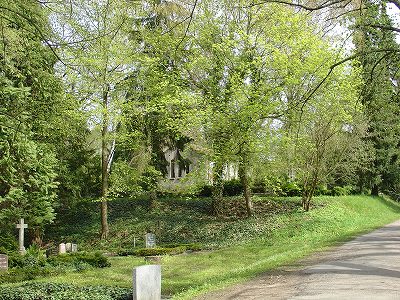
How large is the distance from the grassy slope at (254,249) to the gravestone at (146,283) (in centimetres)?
70

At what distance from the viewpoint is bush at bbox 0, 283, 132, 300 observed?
36.9ft

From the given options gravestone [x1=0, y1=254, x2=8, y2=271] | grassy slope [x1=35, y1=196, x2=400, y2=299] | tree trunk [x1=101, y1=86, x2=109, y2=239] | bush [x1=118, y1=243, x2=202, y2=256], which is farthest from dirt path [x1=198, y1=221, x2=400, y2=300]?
tree trunk [x1=101, y1=86, x2=109, y2=239]

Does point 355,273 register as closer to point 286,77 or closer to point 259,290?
point 259,290

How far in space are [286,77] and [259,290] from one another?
52.4 ft

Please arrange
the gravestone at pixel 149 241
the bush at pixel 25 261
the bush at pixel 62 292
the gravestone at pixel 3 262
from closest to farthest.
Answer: the bush at pixel 62 292
the gravestone at pixel 3 262
the bush at pixel 25 261
the gravestone at pixel 149 241

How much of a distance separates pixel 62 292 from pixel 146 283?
3621mm

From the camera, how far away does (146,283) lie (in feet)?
30.8

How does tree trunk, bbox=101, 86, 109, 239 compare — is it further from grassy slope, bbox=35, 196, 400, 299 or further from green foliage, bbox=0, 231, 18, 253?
grassy slope, bbox=35, 196, 400, 299

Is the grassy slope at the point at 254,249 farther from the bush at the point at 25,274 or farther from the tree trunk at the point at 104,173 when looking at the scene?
the tree trunk at the point at 104,173

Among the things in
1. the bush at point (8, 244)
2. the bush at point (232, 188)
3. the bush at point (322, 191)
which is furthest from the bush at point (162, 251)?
the bush at point (322, 191)

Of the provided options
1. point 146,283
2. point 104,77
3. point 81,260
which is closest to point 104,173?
point 104,77

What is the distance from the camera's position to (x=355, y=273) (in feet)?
32.7

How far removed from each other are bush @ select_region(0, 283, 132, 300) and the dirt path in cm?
276

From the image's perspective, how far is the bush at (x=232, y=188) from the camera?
112ft
